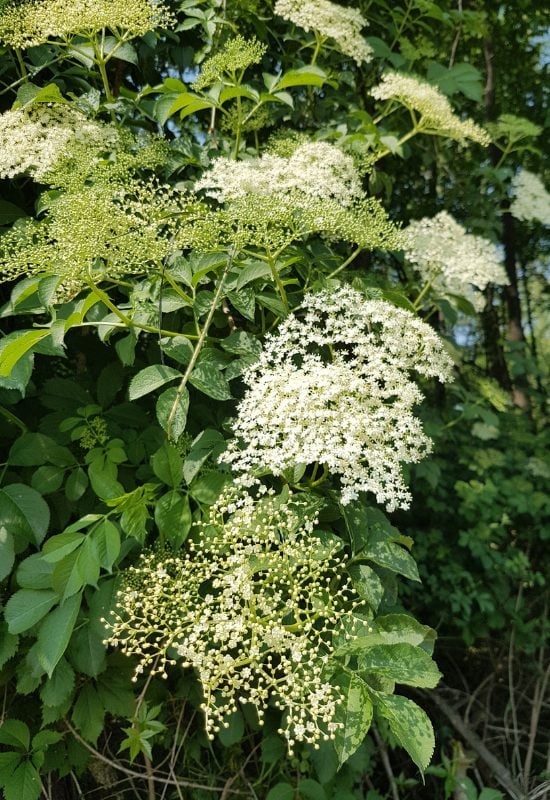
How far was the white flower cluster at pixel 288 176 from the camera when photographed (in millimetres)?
1611

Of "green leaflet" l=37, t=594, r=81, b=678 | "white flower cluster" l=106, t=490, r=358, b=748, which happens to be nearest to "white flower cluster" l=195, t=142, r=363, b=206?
"white flower cluster" l=106, t=490, r=358, b=748

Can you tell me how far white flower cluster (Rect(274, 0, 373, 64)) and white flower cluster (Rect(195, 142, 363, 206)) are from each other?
0.56m

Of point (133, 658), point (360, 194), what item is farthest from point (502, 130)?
point (133, 658)

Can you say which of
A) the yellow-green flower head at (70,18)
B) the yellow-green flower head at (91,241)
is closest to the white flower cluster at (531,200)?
the yellow-green flower head at (70,18)

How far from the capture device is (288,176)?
1.68 meters

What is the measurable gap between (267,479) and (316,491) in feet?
0.55

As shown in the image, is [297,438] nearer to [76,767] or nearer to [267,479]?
[267,479]

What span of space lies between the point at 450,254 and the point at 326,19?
890 mm

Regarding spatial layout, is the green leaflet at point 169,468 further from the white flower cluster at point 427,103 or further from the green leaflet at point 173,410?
the white flower cluster at point 427,103

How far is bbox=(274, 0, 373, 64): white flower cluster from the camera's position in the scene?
210 centimetres

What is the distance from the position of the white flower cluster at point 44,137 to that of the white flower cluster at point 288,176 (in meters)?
0.34

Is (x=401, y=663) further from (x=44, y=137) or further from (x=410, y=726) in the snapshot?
(x=44, y=137)

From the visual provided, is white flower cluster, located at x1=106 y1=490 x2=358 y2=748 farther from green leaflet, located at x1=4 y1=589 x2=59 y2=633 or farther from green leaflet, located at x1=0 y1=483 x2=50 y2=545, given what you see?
green leaflet, located at x1=0 y1=483 x2=50 y2=545

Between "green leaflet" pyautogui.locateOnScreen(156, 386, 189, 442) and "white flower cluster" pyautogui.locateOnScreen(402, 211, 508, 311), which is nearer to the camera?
"green leaflet" pyautogui.locateOnScreen(156, 386, 189, 442)
